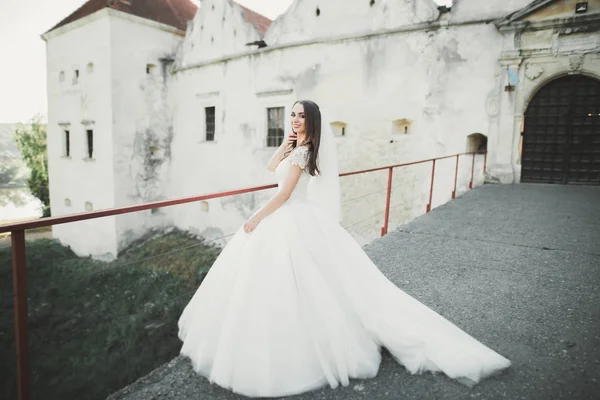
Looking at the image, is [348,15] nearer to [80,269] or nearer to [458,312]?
[458,312]

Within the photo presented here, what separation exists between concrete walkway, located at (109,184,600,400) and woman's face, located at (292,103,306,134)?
1500mm

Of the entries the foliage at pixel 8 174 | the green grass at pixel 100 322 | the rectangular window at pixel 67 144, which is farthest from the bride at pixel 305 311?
the foliage at pixel 8 174

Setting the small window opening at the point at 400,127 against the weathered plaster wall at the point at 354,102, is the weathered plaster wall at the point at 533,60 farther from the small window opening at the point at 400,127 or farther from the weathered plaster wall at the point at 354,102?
the small window opening at the point at 400,127

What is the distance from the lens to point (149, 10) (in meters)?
14.8

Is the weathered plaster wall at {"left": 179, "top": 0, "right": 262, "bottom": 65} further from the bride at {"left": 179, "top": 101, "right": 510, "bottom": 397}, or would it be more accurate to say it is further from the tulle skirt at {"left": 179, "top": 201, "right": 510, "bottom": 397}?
the tulle skirt at {"left": 179, "top": 201, "right": 510, "bottom": 397}

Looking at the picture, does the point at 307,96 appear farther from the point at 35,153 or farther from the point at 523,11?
the point at 35,153

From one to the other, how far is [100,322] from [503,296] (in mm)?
9652

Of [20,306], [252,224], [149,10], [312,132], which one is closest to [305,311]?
[252,224]

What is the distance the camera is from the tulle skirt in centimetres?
200

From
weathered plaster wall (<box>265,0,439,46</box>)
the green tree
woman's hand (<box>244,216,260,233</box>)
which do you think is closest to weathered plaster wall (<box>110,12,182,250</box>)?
weathered plaster wall (<box>265,0,439,46</box>)

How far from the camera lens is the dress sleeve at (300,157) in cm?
233

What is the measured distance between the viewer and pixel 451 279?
3578mm

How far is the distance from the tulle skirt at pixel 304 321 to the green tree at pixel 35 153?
23.9 m

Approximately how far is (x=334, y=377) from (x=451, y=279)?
1989 mm
